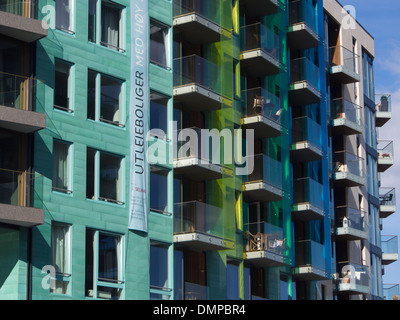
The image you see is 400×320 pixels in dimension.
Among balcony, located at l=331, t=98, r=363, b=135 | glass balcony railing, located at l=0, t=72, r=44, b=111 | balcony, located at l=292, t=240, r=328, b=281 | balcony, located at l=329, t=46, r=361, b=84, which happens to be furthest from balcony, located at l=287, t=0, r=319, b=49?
glass balcony railing, located at l=0, t=72, r=44, b=111

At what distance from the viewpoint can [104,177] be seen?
35500mm

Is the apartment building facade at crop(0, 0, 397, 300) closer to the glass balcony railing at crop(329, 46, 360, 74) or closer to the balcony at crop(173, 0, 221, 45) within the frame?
the balcony at crop(173, 0, 221, 45)

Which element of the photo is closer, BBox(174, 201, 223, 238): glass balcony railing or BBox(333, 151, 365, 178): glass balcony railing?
BBox(174, 201, 223, 238): glass balcony railing

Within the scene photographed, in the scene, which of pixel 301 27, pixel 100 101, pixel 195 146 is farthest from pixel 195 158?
pixel 301 27

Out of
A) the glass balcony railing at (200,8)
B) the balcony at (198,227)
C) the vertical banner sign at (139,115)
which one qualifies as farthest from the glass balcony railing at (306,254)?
the vertical banner sign at (139,115)

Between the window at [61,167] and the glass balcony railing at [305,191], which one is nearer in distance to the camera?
the window at [61,167]

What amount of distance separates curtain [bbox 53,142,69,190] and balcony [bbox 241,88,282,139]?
12171 mm

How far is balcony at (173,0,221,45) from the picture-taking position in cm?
4051

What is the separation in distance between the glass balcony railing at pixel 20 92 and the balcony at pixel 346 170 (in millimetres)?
25666

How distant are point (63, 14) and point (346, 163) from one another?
25351mm

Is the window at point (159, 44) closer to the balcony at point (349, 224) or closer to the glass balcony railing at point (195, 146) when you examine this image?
the glass balcony railing at point (195, 146)

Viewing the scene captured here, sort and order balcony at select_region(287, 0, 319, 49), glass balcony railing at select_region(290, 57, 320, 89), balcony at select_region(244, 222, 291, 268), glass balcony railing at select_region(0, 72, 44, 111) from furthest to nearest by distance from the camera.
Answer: glass balcony railing at select_region(290, 57, 320, 89), balcony at select_region(287, 0, 319, 49), balcony at select_region(244, 222, 291, 268), glass balcony railing at select_region(0, 72, 44, 111)

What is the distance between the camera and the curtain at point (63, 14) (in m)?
34.7

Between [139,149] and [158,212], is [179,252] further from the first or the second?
[139,149]
